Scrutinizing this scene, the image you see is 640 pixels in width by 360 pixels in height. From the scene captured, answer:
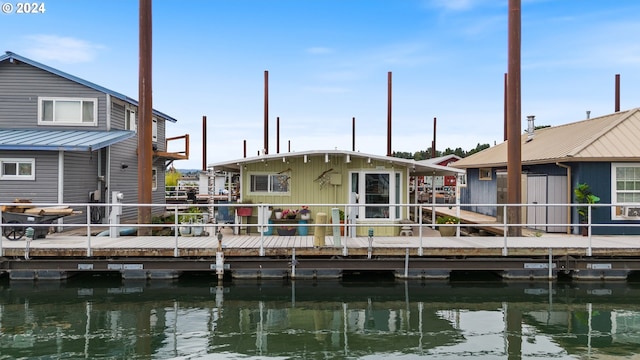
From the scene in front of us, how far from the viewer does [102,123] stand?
19.9 metres

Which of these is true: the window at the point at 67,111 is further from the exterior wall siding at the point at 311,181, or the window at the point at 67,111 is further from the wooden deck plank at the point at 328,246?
the exterior wall siding at the point at 311,181

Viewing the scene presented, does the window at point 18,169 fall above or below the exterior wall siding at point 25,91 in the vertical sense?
below

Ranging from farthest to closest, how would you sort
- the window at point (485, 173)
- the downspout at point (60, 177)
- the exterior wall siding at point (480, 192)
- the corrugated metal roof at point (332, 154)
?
the window at point (485, 173) < the exterior wall siding at point (480, 192) < the downspout at point (60, 177) < the corrugated metal roof at point (332, 154)

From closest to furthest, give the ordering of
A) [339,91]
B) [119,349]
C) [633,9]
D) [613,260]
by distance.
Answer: [119,349] < [613,260] < [633,9] < [339,91]

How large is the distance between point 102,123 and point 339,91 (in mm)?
33133

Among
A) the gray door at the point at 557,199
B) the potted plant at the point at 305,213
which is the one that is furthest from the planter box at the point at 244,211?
the gray door at the point at 557,199

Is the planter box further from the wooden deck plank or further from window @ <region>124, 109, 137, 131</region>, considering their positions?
window @ <region>124, 109, 137, 131</region>

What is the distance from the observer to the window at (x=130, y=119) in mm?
22156

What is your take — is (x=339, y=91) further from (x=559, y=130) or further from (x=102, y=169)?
(x=102, y=169)

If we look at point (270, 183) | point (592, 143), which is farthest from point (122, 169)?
point (592, 143)

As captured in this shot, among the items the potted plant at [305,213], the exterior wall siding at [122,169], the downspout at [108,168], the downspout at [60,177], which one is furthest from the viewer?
the exterior wall siding at [122,169]

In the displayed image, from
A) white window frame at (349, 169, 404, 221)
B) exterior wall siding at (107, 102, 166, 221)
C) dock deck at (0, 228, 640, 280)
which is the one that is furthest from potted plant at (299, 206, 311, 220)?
exterior wall siding at (107, 102, 166, 221)

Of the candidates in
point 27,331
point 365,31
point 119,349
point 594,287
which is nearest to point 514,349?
point 594,287

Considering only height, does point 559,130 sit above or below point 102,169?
above
